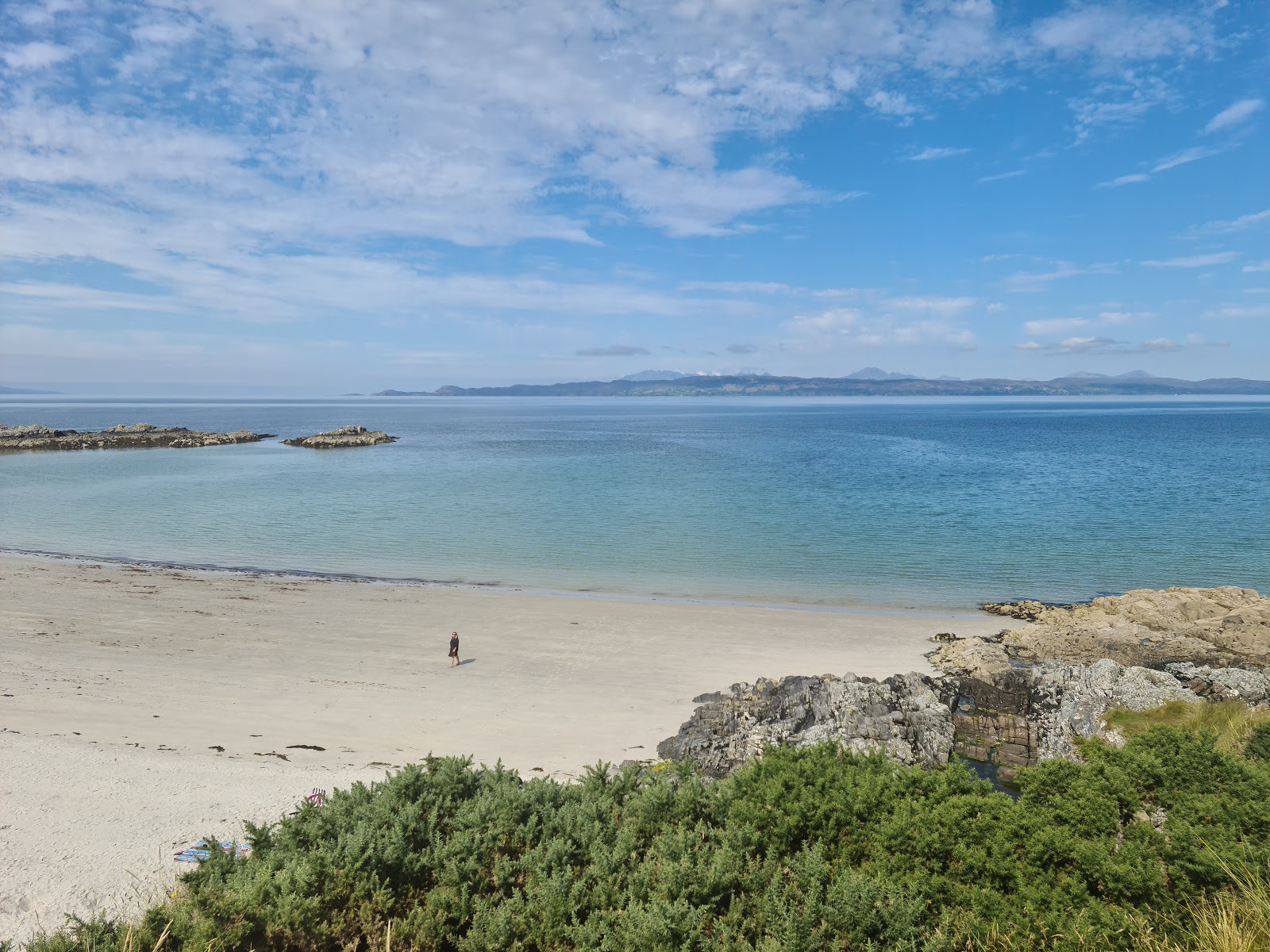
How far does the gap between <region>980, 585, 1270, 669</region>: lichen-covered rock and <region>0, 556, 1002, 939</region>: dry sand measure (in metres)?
2.07

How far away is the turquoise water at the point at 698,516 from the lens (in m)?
30.8

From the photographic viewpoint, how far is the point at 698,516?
144 feet

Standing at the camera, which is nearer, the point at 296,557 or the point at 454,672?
the point at 454,672

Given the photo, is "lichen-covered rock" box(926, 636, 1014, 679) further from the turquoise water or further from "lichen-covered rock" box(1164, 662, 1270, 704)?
the turquoise water

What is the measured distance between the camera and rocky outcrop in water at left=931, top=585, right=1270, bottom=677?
1892 centimetres

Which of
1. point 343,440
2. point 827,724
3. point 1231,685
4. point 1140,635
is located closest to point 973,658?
point 1231,685

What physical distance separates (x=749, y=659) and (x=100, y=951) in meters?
16.4

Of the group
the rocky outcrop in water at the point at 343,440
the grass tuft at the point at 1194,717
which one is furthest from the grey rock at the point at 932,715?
the rocky outcrop in water at the point at 343,440

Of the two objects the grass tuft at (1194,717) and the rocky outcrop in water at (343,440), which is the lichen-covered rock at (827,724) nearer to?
the grass tuft at (1194,717)

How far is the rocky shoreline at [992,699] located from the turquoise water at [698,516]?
697 cm

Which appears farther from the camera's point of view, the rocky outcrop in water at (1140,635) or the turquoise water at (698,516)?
the turquoise water at (698,516)

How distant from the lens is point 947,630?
22.9 meters

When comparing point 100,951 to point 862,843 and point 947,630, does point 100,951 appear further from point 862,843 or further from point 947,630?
point 947,630

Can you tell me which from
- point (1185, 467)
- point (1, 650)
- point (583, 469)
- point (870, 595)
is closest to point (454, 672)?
point (1, 650)
